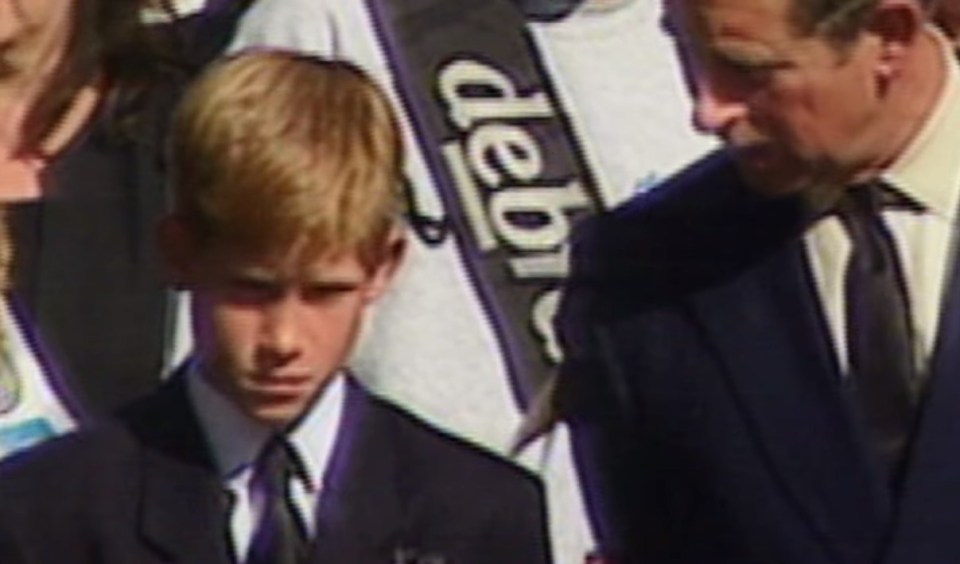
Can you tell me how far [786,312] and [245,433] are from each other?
50 cm

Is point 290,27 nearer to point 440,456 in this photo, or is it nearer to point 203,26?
point 203,26

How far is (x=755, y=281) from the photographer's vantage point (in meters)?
3.50

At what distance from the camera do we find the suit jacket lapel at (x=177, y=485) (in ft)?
11.2

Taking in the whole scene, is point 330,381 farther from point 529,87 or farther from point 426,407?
point 529,87

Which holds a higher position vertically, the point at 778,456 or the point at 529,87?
the point at 529,87

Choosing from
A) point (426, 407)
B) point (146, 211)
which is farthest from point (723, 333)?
point (146, 211)

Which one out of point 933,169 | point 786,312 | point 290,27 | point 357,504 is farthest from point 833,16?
point 357,504

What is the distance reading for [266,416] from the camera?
3.40 metres

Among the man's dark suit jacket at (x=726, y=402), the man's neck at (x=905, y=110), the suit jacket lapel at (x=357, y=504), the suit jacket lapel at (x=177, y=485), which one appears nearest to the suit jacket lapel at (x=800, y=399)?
the man's dark suit jacket at (x=726, y=402)

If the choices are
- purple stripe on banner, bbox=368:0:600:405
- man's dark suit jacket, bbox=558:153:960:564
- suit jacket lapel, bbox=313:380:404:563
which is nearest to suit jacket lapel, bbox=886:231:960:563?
man's dark suit jacket, bbox=558:153:960:564

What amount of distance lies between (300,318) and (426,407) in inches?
6.5

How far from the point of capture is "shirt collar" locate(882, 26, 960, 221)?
3.46m

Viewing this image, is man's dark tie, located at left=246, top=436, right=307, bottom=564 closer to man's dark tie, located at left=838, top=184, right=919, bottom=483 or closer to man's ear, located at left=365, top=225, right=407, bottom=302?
man's ear, located at left=365, top=225, right=407, bottom=302

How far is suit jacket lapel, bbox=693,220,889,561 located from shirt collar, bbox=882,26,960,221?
0.37 feet
